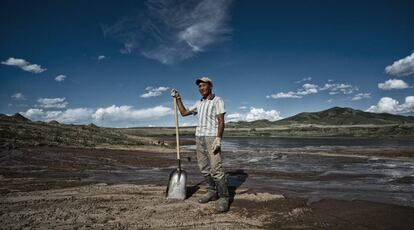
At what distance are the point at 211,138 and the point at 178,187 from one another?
131 cm

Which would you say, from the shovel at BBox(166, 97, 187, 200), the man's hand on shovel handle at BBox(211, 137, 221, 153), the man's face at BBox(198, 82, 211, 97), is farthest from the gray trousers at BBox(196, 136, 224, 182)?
the man's face at BBox(198, 82, 211, 97)

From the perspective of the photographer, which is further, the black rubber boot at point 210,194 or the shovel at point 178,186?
the shovel at point 178,186

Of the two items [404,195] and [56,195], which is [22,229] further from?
[404,195]

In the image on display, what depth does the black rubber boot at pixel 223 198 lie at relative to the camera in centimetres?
521

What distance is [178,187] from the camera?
6.17 meters


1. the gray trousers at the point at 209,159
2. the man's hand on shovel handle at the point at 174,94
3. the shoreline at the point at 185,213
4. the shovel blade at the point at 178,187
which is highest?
the man's hand on shovel handle at the point at 174,94

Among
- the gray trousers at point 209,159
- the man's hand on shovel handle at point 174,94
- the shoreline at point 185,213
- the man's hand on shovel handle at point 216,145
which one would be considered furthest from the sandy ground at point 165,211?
the man's hand on shovel handle at point 174,94

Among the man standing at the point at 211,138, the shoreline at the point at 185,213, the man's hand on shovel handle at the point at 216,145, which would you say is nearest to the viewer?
the shoreline at the point at 185,213

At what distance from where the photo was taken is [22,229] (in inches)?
165

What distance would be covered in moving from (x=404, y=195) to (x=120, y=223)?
6220 millimetres

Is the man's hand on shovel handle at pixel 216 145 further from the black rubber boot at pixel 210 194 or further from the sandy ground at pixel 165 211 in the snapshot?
the sandy ground at pixel 165 211

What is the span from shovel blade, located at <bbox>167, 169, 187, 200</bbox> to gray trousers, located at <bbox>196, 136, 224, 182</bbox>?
0.55 meters

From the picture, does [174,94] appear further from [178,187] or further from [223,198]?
[223,198]

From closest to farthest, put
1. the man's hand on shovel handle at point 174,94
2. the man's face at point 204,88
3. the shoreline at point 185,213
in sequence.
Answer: the shoreline at point 185,213 → the man's face at point 204,88 → the man's hand on shovel handle at point 174,94
